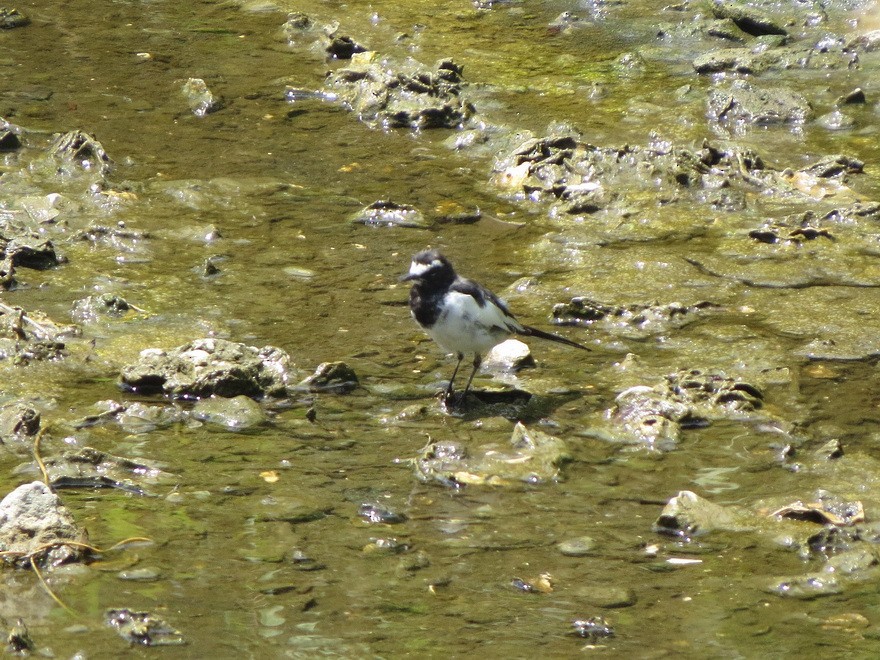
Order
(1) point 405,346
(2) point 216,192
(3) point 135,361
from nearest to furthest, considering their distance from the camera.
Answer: (3) point 135,361 → (1) point 405,346 → (2) point 216,192

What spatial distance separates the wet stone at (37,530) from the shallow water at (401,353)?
8cm

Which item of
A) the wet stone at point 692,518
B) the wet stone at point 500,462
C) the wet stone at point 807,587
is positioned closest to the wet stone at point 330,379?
the wet stone at point 500,462

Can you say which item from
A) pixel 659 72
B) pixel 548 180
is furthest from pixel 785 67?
pixel 548 180

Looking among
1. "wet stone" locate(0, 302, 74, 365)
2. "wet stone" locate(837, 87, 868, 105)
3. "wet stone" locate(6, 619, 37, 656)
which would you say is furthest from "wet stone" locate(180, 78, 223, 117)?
"wet stone" locate(6, 619, 37, 656)

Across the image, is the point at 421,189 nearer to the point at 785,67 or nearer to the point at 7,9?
the point at 785,67

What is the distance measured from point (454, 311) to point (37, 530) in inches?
96.8

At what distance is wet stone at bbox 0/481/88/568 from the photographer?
13.9 ft

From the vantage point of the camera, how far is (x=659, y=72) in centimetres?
1134

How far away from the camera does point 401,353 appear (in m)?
6.73

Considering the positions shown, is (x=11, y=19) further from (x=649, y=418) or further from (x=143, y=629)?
A: (x=143, y=629)

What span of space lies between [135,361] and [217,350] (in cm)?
51

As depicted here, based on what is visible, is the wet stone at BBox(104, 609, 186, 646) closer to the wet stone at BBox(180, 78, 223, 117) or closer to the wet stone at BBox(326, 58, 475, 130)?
the wet stone at BBox(326, 58, 475, 130)

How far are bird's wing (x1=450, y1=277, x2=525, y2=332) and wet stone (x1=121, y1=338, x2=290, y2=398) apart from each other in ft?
3.21

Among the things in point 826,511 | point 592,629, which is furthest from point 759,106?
point 592,629
